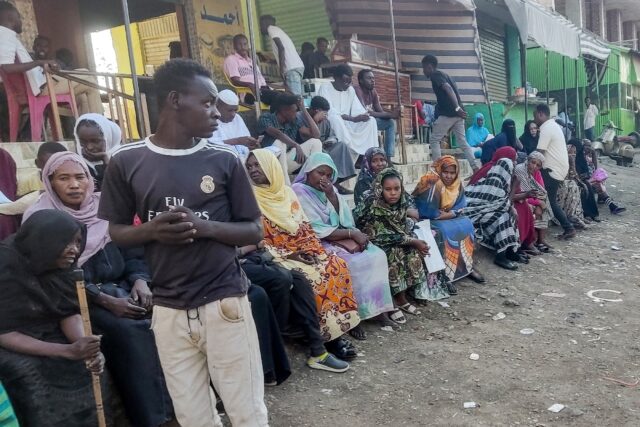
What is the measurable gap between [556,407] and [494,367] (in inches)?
26.3

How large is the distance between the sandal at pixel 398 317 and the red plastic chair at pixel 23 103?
367 centimetres

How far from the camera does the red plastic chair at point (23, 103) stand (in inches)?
207

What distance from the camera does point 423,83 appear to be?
10.8m

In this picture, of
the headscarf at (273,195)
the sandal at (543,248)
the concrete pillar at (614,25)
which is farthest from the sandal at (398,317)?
the concrete pillar at (614,25)

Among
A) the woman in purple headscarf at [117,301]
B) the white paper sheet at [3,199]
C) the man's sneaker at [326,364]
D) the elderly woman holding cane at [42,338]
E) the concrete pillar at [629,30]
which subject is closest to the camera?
the elderly woman holding cane at [42,338]

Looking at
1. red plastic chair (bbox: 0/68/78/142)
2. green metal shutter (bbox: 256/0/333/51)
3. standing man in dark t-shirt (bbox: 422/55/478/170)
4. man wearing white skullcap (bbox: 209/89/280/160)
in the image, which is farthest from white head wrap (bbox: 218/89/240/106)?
green metal shutter (bbox: 256/0/333/51)

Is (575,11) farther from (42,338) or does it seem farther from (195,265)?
(42,338)

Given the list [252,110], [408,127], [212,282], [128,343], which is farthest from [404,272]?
[408,127]

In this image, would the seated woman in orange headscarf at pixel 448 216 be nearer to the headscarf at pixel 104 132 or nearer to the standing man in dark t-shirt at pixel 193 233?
the headscarf at pixel 104 132

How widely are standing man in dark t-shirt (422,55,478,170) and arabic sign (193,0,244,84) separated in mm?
3668

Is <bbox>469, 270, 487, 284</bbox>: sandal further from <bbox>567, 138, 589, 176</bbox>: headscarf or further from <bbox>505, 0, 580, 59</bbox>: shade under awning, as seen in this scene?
<bbox>567, 138, 589, 176</bbox>: headscarf

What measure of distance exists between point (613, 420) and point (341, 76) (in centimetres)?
567

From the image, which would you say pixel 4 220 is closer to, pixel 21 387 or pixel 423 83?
pixel 21 387

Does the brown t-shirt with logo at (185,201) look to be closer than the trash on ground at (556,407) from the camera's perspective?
Yes
